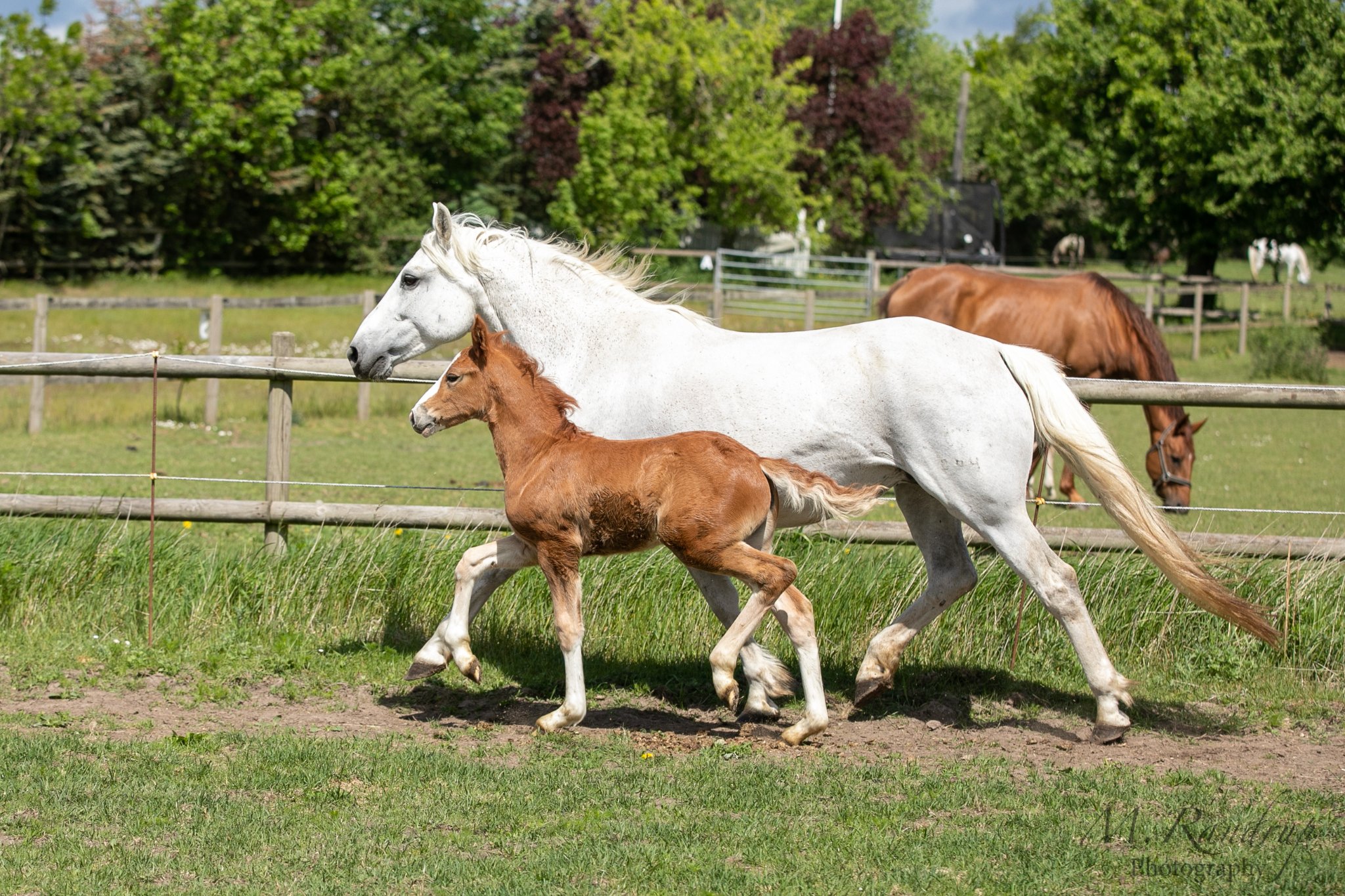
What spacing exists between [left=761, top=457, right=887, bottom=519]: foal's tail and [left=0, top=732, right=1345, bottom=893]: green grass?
1.05 m

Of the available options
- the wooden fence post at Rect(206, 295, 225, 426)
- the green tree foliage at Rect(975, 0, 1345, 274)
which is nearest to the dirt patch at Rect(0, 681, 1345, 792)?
the wooden fence post at Rect(206, 295, 225, 426)

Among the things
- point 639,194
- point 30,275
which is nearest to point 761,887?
point 639,194

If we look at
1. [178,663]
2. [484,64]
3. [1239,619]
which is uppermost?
[484,64]

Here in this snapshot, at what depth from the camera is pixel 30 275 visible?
3100cm

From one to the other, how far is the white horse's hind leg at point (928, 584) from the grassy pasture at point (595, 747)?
277 millimetres

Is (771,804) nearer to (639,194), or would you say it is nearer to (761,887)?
(761,887)

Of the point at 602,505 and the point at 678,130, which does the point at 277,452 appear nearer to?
the point at 602,505

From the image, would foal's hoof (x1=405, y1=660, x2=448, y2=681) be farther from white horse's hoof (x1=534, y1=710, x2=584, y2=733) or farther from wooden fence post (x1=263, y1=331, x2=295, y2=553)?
wooden fence post (x1=263, y1=331, x2=295, y2=553)

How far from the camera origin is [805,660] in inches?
208

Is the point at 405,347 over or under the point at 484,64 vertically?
under

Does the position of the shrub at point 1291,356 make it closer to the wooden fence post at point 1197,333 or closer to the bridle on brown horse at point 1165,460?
the wooden fence post at point 1197,333

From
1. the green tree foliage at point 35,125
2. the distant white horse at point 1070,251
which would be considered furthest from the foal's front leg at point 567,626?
the distant white horse at point 1070,251

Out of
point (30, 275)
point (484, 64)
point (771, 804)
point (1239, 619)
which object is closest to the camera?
point (771, 804)

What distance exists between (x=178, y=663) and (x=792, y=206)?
28387mm
